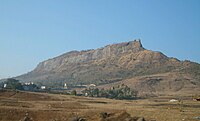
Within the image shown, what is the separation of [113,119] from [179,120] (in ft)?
26.2

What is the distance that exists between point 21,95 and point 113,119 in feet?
145

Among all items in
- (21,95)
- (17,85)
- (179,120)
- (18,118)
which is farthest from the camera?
(17,85)

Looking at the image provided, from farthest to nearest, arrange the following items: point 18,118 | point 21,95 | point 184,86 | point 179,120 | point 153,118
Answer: point 184,86, point 21,95, point 18,118, point 153,118, point 179,120

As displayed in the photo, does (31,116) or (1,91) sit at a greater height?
(1,91)

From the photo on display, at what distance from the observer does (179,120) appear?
116ft

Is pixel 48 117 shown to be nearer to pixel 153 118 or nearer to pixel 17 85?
pixel 153 118

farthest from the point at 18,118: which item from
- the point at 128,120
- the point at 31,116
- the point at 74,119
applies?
the point at 128,120

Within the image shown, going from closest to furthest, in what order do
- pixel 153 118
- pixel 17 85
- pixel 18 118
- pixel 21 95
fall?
pixel 153 118 < pixel 18 118 < pixel 21 95 < pixel 17 85

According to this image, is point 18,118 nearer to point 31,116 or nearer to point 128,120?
point 31,116

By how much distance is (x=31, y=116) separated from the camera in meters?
45.2

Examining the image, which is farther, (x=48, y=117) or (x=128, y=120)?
(x=48, y=117)

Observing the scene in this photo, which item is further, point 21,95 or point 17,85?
point 17,85

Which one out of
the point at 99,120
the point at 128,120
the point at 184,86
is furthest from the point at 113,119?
the point at 184,86

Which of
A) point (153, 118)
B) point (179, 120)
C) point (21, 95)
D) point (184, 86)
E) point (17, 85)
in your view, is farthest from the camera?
point (184, 86)
